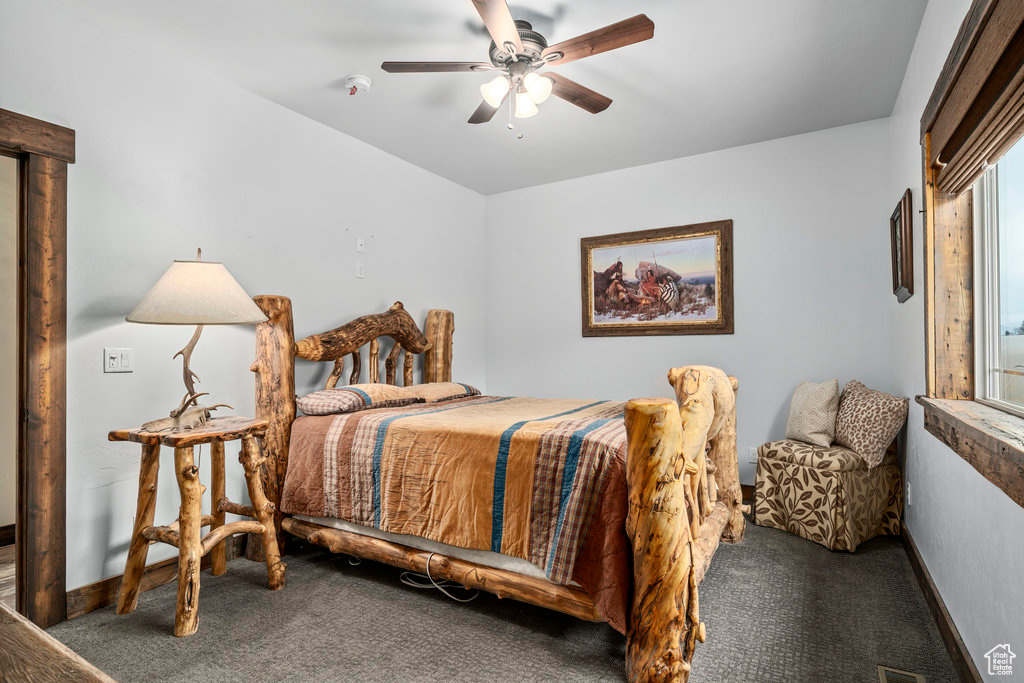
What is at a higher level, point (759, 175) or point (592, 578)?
point (759, 175)

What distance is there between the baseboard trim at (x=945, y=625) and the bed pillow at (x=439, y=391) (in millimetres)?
2508

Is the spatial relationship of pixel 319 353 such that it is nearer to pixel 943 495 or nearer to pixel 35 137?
pixel 35 137

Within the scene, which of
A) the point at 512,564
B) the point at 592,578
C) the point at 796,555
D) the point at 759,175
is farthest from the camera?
the point at 759,175

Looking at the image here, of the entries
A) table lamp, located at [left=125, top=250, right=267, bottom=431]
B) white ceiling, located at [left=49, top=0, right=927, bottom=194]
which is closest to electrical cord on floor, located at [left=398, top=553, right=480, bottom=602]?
table lamp, located at [left=125, top=250, right=267, bottom=431]

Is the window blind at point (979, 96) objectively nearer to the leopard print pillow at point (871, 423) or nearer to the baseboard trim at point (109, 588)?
the leopard print pillow at point (871, 423)

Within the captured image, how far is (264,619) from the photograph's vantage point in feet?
6.89

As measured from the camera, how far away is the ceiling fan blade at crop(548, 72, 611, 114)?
235 cm

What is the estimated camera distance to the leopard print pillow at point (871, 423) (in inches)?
110

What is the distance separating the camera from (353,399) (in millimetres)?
2799

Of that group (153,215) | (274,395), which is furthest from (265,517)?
(153,215)

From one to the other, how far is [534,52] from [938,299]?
1.86m

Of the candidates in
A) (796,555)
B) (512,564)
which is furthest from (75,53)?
(796,555)

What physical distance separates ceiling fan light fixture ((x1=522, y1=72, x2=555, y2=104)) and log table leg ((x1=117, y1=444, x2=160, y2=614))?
6.99 feet

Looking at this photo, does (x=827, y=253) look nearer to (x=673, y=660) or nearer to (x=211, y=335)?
(x=673, y=660)
